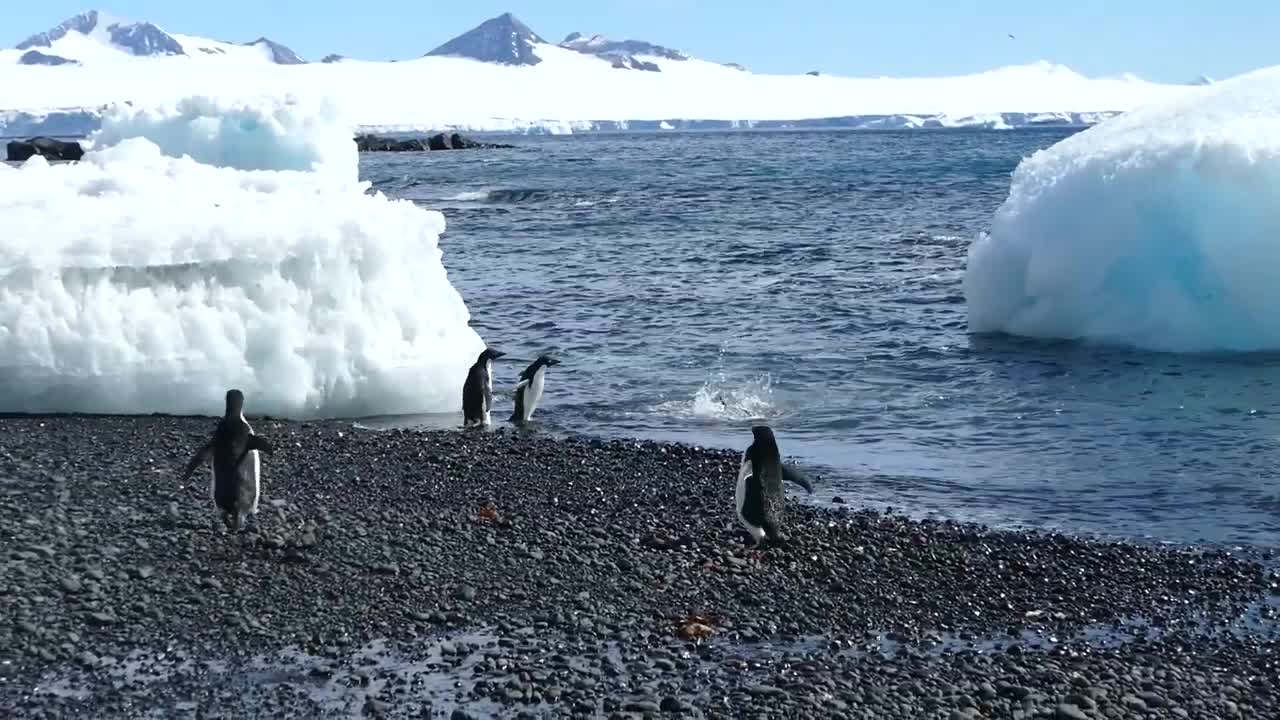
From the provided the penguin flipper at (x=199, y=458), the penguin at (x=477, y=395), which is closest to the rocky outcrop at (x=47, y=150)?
the penguin at (x=477, y=395)

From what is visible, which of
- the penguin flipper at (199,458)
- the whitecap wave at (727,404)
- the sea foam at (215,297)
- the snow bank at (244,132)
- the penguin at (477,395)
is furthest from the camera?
the snow bank at (244,132)

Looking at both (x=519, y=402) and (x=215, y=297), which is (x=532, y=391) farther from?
(x=215, y=297)

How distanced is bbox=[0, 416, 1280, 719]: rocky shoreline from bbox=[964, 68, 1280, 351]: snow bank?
6.99 metres

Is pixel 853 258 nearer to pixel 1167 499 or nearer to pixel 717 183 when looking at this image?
pixel 1167 499

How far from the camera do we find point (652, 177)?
2196 inches

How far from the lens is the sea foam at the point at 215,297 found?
1087 centimetres

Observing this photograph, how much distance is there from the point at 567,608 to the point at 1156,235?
10.3 meters

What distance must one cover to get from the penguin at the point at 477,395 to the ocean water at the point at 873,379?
0.35m

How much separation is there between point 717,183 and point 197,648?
4595 centimetres

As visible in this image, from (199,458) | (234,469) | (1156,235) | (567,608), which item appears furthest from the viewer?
(1156,235)

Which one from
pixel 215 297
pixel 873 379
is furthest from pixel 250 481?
pixel 873 379

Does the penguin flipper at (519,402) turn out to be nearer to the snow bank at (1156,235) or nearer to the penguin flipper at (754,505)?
the penguin flipper at (754,505)

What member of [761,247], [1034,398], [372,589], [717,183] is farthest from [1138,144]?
[717,183]

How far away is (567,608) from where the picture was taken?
670 centimetres
